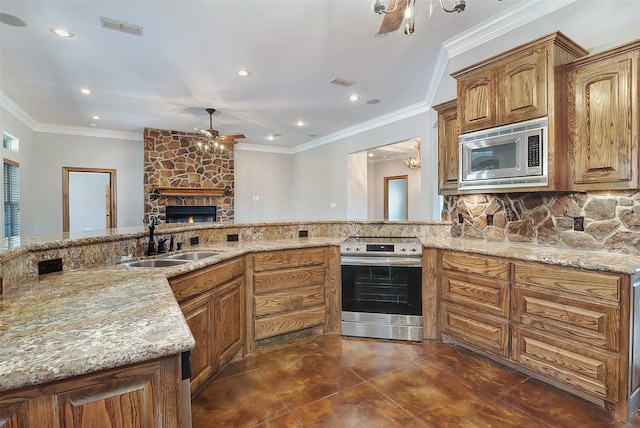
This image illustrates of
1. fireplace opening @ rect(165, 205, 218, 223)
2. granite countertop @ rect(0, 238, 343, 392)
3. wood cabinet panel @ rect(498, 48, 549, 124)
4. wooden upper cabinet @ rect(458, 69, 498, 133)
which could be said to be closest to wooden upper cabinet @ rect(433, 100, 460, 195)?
wooden upper cabinet @ rect(458, 69, 498, 133)

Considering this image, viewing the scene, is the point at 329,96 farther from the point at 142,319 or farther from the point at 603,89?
the point at 142,319

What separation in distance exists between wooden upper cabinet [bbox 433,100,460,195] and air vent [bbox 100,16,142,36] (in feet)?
10.0

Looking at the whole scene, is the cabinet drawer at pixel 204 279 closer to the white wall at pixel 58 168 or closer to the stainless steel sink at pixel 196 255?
the stainless steel sink at pixel 196 255

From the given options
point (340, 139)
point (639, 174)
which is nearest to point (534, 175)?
point (639, 174)

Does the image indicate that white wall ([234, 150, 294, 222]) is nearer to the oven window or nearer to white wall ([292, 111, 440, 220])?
white wall ([292, 111, 440, 220])

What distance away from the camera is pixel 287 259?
2.86 metres

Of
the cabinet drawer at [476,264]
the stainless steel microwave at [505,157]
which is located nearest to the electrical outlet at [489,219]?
the stainless steel microwave at [505,157]

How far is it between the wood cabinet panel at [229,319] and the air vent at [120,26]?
8.02 ft

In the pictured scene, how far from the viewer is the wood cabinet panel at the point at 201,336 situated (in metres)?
1.97

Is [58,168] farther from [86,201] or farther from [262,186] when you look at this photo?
[262,186]

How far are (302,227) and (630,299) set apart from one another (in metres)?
2.67

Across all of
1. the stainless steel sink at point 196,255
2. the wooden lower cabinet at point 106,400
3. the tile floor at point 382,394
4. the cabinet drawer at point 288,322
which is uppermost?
the stainless steel sink at point 196,255

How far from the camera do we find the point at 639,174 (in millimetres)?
2018

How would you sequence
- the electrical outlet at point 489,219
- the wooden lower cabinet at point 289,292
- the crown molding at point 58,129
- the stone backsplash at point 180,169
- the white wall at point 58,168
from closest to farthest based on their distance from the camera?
the wooden lower cabinet at point 289,292
the electrical outlet at point 489,219
the crown molding at point 58,129
the white wall at point 58,168
the stone backsplash at point 180,169
